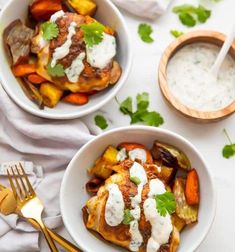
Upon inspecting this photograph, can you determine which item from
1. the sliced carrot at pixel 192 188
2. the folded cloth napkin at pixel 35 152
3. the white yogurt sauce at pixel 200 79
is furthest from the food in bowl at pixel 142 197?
the white yogurt sauce at pixel 200 79

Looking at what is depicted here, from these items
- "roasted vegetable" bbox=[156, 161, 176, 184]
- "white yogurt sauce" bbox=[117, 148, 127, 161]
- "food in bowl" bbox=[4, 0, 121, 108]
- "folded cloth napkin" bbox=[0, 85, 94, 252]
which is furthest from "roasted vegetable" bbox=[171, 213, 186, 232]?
"food in bowl" bbox=[4, 0, 121, 108]

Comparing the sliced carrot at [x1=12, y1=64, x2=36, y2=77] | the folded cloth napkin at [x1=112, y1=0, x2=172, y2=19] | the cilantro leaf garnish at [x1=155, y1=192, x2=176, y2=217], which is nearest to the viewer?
the cilantro leaf garnish at [x1=155, y1=192, x2=176, y2=217]

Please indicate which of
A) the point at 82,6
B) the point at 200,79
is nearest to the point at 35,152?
the point at 82,6

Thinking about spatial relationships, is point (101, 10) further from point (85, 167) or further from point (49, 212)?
point (49, 212)

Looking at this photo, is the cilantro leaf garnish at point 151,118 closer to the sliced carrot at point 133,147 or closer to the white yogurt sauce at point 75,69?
the sliced carrot at point 133,147

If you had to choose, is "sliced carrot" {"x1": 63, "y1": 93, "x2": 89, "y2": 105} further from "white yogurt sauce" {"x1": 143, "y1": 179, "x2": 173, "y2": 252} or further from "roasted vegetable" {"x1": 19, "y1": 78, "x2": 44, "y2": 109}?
"white yogurt sauce" {"x1": 143, "y1": 179, "x2": 173, "y2": 252}
